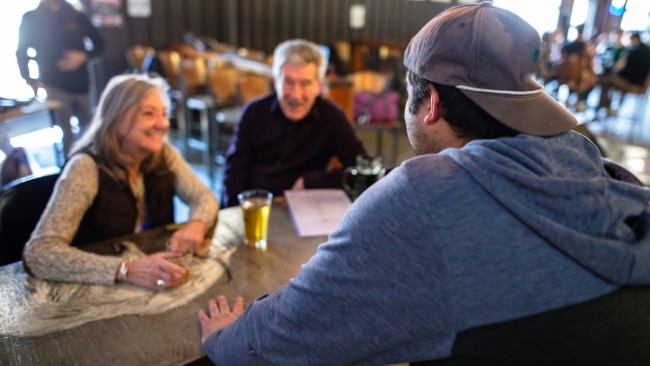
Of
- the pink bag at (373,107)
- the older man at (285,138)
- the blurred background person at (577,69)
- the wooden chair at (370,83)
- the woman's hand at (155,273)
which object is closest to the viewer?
the woman's hand at (155,273)

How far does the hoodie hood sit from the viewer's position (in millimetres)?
646

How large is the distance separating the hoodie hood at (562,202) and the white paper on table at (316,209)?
0.86 metres

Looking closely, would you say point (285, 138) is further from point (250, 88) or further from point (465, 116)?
point (250, 88)

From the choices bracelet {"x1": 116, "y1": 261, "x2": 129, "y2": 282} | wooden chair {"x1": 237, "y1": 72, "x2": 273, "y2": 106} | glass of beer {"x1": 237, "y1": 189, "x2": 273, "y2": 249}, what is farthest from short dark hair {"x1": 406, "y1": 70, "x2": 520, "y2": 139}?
wooden chair {"x1": 237, "y1": 72, "x2": 273, "y2": 106}

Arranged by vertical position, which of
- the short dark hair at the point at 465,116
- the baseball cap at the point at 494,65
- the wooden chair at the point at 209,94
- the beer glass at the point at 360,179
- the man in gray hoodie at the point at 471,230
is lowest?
the wooden chair at the point at 209,94

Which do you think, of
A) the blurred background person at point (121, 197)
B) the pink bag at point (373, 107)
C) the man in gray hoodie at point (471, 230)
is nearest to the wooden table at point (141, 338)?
the blurred background person at point (121, 197)

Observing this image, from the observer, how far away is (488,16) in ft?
2.51

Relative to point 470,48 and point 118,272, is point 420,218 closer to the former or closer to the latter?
point 470,48

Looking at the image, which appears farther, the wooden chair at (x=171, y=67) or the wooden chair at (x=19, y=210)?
the wooden chair at (x=171, y=67)

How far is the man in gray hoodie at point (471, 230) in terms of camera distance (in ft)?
2.14

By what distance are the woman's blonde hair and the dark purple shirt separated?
0.71 meters

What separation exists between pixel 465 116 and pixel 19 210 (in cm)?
130

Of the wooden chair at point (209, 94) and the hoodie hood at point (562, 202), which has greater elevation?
the hoodie hood at point (562, 202)

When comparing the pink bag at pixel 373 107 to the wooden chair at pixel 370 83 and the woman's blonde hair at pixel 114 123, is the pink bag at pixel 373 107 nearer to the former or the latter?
the wooden chair at pixel 370 83
